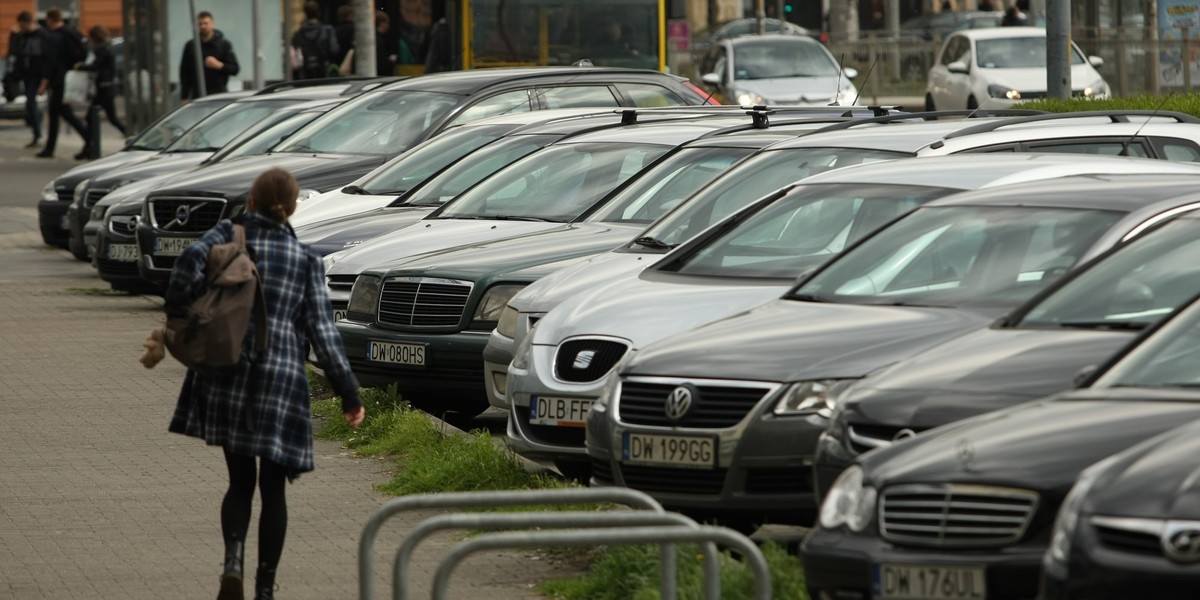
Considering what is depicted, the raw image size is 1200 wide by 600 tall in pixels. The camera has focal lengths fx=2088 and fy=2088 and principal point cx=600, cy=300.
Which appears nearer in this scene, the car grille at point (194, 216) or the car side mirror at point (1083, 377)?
the car side mirror at point (1083, 377)

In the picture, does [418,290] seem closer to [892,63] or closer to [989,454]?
[989,454]

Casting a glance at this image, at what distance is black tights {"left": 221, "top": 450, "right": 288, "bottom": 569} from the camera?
263 inches

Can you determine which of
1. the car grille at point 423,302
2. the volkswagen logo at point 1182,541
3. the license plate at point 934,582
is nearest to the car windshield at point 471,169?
the car grille at point 423,302

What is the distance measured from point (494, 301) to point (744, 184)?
135 centimetres

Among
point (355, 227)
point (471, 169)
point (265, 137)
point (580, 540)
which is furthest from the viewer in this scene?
point (265, 137)

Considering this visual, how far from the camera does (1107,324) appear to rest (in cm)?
641

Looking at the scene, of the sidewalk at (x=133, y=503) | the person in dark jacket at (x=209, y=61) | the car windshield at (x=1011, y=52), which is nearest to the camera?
the sidewalk at (x=133, y=503)

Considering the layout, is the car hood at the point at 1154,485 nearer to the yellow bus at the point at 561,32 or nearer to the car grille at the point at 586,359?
the car grille at the point at 586,359

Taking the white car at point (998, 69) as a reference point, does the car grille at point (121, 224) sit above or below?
below

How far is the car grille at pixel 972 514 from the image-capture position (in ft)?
16.6

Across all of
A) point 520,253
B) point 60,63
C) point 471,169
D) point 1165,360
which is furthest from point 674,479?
point 60,63

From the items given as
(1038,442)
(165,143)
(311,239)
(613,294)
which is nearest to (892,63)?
(165,143)

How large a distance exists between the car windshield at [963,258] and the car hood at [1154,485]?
105 inches

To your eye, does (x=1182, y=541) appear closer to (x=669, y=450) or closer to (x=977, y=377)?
(x=977, y=377)
